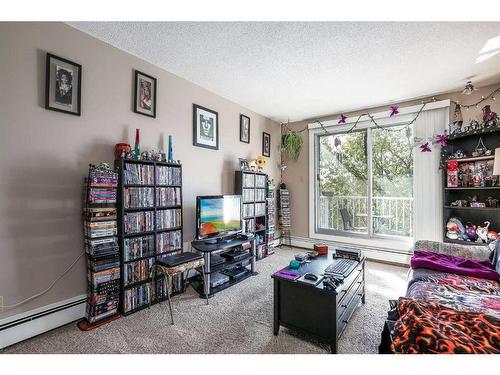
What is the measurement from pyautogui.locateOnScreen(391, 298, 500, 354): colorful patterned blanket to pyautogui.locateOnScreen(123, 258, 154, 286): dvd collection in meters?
2.08

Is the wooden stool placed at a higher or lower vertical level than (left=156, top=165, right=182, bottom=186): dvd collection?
lower

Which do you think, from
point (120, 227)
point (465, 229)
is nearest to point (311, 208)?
point (465, 229)

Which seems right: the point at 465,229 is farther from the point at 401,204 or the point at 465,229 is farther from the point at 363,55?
the point at 363,55

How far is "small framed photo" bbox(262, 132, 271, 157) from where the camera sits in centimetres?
439

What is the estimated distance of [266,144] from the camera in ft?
14.6

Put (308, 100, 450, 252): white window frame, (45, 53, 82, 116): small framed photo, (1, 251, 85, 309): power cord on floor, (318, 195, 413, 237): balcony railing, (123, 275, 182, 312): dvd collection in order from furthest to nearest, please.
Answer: (318, 195, 413, 237): balcony railing
(308, 100, 450, 252): white window frame
(123, 275, 182, 312): dvd collection
(45, 53, 82, 116): small framed photo
(1, 251, 85, 309): power cord on floor

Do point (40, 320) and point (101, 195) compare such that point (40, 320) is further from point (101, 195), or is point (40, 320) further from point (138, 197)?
point (138, 197)

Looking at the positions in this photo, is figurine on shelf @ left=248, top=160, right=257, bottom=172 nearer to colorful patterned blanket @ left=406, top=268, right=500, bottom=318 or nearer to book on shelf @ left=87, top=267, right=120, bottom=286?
book on shelf @ left=87, top=267, right=120, bottom=286

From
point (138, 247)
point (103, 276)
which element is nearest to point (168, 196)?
point (138, 247)

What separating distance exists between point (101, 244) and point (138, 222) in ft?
1.17

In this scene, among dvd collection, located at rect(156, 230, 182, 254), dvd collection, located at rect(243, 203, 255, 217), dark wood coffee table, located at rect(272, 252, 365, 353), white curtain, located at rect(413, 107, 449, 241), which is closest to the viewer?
dark wood coffee table, located at rect(272, 252, 365, 353)

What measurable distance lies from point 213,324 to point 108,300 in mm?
937

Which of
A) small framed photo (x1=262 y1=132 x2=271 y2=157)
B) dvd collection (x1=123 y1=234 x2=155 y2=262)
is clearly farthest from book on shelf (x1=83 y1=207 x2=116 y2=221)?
small framed photo (x1=262 y1=132 x2=271 y2=157)

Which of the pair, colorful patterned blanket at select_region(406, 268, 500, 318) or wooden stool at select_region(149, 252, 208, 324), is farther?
wooden stool at select_region(149, 252, 208, 324)
